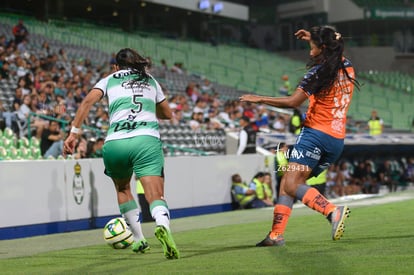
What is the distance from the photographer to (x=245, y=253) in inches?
328

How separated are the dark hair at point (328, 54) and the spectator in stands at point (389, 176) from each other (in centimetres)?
2320

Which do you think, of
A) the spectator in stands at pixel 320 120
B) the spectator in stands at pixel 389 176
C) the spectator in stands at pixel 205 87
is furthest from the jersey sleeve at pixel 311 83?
the spectator in stands at pixel 205 87

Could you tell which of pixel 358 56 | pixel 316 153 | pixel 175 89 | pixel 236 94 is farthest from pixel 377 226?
pixel 358 56

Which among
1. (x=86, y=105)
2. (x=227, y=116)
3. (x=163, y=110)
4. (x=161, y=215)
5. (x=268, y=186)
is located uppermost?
(x=86, y=105)

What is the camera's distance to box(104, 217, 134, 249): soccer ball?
9.46 m

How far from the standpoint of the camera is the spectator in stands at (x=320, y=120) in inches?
342

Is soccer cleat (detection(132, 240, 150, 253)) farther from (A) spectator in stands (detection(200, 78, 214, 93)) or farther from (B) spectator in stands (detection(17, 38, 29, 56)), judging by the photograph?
(A) spectator in stands (detection(200, 78, 214, 93))

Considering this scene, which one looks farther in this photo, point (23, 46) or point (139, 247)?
point (23, 46)

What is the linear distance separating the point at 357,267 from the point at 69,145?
3135 millimetres

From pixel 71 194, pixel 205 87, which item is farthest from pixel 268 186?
pixel 205 87

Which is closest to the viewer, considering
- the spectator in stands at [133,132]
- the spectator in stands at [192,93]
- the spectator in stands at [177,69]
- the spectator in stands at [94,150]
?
the spectator in stands at [133,132]

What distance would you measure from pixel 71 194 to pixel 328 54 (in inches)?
327

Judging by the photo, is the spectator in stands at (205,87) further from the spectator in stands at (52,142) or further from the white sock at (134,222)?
the white sock at (134,222)

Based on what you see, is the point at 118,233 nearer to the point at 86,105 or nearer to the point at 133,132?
the point at 133,132
